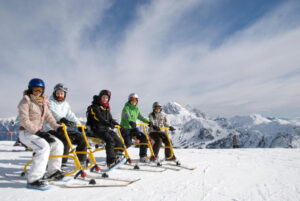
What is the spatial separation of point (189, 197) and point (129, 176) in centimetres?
185

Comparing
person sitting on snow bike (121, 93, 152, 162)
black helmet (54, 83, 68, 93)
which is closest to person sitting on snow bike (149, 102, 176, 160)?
person sitting on snow bike (121, 93, 152, 162)

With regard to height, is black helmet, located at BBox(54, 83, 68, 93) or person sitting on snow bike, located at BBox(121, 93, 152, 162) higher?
black helmet, located at BBox(54, 83, 68, 93)

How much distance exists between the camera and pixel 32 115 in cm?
406

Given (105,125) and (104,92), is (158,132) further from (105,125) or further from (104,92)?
(104,92)

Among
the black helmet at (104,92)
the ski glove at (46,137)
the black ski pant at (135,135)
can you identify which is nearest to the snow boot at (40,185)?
the ski glove at (46,137)

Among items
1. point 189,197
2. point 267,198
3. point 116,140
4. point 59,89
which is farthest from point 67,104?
point 267,198

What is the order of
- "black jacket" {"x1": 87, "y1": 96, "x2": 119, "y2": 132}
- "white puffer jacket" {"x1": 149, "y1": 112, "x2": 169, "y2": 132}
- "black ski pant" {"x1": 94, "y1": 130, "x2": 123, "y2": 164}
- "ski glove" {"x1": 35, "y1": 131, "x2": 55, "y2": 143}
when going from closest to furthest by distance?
"ski glove" {"x1": 35, "y1": 131, "x2": 55, "y2": 143} → "black ski pant" {"x1": 94, "y1": 130, "x2": 123, "y2": 164} → "black jacket" {"x1": 87, "y1": 96, "x2": 119, "y2": 132} → "white puffer jacket" {"x1": 149, "y1": 112, "x2": 169, "y2": 132}

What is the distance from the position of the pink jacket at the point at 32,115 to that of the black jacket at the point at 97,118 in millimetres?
1124

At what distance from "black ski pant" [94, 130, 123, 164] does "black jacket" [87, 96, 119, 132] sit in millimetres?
141

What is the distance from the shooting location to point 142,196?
3.34 meters

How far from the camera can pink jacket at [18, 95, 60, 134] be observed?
377 centimetres

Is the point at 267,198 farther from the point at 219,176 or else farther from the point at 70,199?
the point at 70,199

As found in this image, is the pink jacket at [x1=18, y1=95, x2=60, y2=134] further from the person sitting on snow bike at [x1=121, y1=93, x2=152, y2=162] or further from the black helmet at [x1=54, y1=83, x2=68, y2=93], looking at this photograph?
the person sitting on snow bike at [x1=121, y1=93, x2=152, y2=162]

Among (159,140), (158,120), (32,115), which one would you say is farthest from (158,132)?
(32,115)
